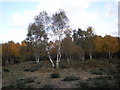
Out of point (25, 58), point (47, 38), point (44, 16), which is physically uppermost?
point (44, 16)

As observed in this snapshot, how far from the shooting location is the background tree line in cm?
3164

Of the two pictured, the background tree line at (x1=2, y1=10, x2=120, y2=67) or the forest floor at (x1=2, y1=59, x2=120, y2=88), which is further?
the background tree line at (x1=2, y1=10, x2=120, y2=67)

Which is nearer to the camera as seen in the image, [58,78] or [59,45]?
[58,78]

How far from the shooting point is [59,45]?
30547 millimetres

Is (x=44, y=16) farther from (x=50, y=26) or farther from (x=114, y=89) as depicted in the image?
(x=114, y=89)

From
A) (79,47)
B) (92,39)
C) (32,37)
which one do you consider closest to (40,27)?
(32,37)

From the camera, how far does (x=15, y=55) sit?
64.0 meters

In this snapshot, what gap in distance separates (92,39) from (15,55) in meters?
A: 24.3

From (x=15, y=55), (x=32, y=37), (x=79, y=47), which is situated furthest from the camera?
(x=15, y=55)

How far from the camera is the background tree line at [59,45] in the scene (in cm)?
3164

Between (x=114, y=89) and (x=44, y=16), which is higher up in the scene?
(x=44, y=16)

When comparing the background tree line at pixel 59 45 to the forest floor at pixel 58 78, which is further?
the background tree line at pixel 59 45

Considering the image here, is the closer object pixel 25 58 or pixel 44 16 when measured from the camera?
pixel 44 16

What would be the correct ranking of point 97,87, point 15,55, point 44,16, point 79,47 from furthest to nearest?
point 15,55, point 79,47, point 44,16, point 97,87
